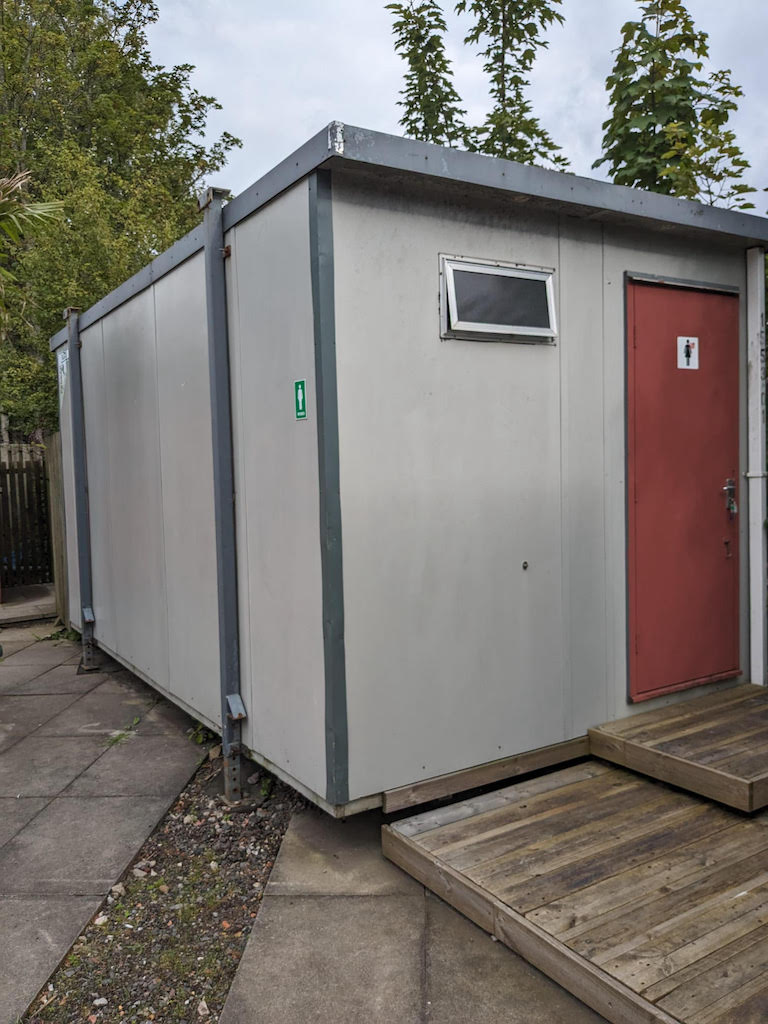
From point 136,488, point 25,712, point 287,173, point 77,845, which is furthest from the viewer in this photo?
point 25,712

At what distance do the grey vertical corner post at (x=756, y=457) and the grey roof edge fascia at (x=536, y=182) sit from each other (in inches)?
10.9

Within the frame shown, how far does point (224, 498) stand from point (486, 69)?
5.57 m

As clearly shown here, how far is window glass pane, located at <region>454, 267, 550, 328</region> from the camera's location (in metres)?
3.40

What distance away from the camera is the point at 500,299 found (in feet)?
11.4

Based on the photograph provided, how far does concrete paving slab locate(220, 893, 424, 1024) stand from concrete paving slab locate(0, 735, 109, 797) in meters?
1.81

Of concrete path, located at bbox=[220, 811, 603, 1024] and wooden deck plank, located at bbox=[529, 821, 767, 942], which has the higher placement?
wooden deck plank, located at bbox=[529, 821, 767, 942]

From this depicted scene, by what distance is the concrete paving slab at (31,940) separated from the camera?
2492 mm

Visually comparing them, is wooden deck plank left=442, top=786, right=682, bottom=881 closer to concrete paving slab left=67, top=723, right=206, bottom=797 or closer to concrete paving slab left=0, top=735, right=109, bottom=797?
concrete paving slab left=67, top=723, right=206, bottom=797

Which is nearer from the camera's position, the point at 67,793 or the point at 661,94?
the point at 67,793

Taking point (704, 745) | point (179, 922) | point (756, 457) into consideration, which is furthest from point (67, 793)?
point (756, 457)

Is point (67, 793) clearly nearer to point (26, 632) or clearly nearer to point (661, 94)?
point (26, 632)

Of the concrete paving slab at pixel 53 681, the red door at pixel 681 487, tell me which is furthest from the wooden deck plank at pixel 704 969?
the concrete paving slab at pixel 53 681

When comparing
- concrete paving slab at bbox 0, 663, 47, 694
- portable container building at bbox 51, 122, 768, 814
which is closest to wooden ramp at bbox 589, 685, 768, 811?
portable container building at bbox 51, 122, 768, 814

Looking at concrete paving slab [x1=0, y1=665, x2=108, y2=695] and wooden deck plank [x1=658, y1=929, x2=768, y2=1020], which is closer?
wooden deck plank [x1=658, y1=929, x2=768, y2=1020]
